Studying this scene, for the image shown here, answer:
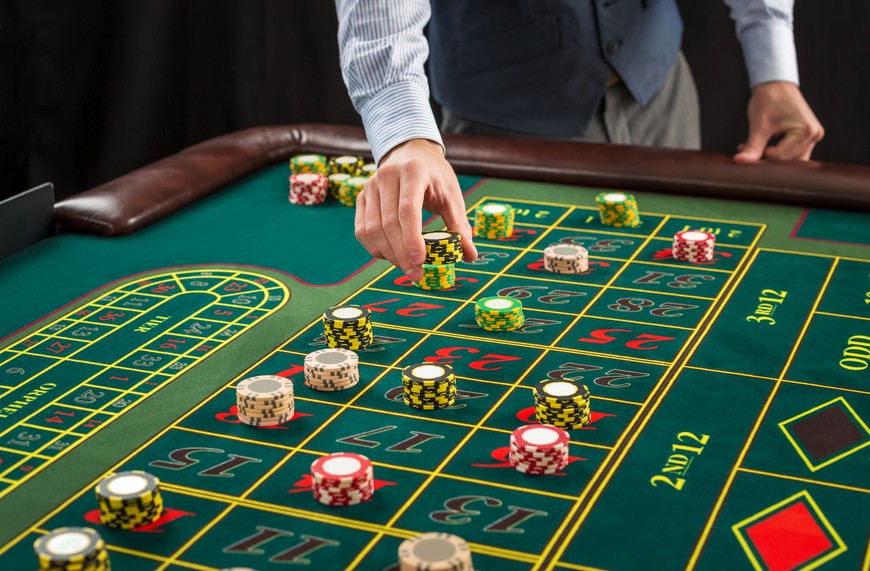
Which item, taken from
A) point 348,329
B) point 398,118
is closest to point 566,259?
point 398,118

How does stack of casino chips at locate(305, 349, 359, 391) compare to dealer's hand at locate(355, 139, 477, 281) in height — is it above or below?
below

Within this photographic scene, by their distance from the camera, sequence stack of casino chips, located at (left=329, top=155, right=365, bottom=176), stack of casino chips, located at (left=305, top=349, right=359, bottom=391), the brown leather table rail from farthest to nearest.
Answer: stack of casino chips, located at (left=329, top=155, right=365, bottom=176)
the brown leather table rail
stack of casino chips, located at (left=305, top=349, right=359, bottom=391)

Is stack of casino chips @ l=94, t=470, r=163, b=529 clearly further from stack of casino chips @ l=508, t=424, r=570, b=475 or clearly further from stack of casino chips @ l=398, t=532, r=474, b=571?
stack of casino chips @ l=508, t=424, r=570, b=475

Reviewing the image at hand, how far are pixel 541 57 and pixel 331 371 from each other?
1.92 meters

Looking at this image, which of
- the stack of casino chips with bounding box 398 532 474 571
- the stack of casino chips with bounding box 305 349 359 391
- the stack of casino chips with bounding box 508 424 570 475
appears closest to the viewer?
the stack of casino chips with bounding box 398 532 474 571

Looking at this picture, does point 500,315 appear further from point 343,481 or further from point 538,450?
point 343,481

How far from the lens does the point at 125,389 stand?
207cm

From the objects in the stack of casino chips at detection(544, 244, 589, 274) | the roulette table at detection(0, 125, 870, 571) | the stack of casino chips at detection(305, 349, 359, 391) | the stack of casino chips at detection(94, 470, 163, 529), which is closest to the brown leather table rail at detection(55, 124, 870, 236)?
the roulette table at detection(0, 125, 870, 571)

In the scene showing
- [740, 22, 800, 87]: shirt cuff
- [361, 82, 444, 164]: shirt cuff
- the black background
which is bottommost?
the black background

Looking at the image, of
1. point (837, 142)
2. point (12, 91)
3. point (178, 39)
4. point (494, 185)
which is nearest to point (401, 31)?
point (494, 185)

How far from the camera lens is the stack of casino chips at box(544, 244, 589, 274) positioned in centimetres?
260

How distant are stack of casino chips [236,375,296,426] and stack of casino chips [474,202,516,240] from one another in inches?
40.4

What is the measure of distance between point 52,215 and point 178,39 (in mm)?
2889

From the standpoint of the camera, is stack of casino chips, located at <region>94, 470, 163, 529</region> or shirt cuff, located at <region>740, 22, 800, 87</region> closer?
stack of casino chips, located at <region>94, 470, 163, 529</region>
